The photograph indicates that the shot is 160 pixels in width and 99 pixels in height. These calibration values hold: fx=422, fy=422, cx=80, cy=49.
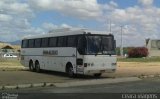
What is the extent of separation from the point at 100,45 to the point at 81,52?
137 cm

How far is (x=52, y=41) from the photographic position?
104 feet

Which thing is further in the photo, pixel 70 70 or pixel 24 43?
pixel 24 43

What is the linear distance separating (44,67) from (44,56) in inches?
37.2

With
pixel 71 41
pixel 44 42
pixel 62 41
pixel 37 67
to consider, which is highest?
pixel 44 42

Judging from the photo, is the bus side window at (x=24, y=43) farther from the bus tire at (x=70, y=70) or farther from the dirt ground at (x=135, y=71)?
the bus tire at (x=70, y=70)

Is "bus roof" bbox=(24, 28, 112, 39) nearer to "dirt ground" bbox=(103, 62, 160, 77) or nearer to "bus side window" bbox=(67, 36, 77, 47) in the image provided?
"bus side window" bbox=(67, 36, 77, 47)

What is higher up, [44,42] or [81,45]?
[44,42]

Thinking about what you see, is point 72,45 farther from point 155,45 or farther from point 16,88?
point 155,45

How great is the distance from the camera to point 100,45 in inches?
1085

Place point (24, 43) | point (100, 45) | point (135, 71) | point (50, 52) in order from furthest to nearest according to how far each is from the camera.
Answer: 1. point (24, 43)
2. point (135, 71)
3. point (50, 52)
4. point (100, 45)

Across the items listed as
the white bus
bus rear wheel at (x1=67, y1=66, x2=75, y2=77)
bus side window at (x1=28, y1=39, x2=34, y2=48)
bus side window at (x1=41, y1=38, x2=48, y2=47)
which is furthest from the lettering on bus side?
bus side window at (x1=28, y1=39, x2=34, y2=48)

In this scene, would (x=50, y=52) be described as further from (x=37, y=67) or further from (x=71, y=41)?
(x=71, y=41)

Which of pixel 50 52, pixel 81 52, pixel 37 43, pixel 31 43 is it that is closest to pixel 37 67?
pixel 37 43

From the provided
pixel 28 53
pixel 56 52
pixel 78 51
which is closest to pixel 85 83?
pixel 78 51
